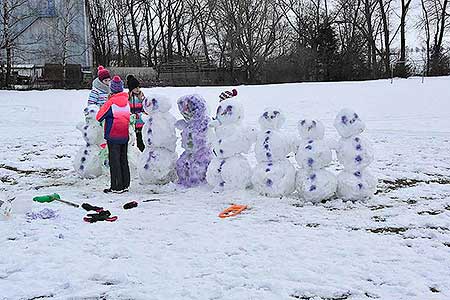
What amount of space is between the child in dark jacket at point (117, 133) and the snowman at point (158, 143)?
0.92 ft

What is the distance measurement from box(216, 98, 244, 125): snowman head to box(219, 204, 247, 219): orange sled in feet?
4.26

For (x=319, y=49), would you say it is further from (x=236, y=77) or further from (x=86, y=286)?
(x=86, y=286)

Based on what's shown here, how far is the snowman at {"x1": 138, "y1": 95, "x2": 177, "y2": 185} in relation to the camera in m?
7.49

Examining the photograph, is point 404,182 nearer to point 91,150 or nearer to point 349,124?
point 349,124

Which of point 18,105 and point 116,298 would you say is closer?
point 116,298

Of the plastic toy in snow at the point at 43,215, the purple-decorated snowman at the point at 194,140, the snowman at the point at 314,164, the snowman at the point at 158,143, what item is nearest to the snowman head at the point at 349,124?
the snowman at the point at 314,164

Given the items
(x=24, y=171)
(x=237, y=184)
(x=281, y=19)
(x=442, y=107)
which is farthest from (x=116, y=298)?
(x=281, y=19)

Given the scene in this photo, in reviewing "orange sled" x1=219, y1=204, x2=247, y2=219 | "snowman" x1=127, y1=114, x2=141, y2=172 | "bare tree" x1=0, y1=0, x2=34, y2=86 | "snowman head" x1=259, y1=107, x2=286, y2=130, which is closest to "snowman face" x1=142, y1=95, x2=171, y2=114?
"snowman" x1=127, y1=114, x2=141, y2=172

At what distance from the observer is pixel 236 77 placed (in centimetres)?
3334

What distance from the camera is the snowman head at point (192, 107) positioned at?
7367 mm

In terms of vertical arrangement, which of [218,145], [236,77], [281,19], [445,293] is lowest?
[445,293]

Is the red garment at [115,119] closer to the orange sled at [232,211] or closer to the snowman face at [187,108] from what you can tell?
the snowman face at [187,108]

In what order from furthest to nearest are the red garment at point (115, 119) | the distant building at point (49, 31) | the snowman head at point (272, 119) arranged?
the distant building at point (49, 31) < the red garment at point (115, 119) < the snowman head at point (272, 119)

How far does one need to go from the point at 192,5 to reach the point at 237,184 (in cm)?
3540
